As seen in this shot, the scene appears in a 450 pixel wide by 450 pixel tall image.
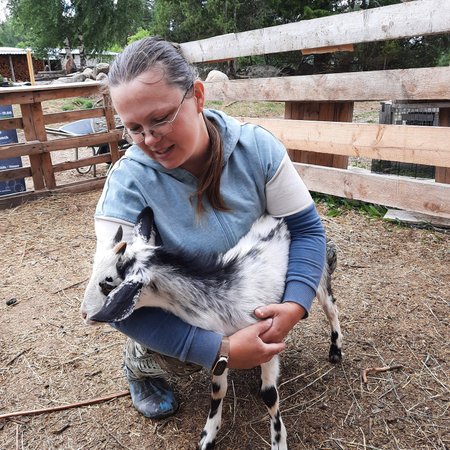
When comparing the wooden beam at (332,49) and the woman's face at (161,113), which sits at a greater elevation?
the wooden beam at (332,49)

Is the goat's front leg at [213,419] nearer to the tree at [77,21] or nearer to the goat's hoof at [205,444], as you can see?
the goat's hoof at [205,444]

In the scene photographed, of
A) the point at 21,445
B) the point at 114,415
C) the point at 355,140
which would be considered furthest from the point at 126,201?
the point at 355,140

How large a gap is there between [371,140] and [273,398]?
2992 mm

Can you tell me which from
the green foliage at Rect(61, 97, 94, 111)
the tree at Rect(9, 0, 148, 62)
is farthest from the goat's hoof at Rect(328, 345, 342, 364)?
the tree at Rect(9, 0, 148, 62)

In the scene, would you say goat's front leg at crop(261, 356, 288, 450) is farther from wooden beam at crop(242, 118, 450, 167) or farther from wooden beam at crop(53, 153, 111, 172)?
wooden beam at crop(53, 153, 111, 172)

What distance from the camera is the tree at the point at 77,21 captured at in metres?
30.2

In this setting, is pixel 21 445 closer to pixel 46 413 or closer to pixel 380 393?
pixel 46 413

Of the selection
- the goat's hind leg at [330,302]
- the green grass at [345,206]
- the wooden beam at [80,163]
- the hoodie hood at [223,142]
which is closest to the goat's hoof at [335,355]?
the goat's hind leg at [330,302]

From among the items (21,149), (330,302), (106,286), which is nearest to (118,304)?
(106,286)

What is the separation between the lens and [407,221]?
13.8ft

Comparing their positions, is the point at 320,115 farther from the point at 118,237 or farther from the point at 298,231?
the point at 118,237

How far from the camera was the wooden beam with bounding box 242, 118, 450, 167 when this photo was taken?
376 centimetres

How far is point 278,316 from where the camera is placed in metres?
1.75

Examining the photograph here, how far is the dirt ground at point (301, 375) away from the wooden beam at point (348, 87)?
4.28 feet
